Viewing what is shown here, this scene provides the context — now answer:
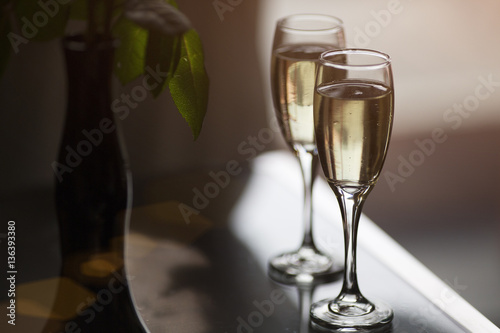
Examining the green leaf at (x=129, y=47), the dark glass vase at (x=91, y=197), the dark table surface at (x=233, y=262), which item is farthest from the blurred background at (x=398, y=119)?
the green leaf at (x=129, y=47)

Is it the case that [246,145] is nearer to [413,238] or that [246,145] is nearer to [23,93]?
[413,238]

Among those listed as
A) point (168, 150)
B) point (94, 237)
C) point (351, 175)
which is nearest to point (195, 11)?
point (168, 150)

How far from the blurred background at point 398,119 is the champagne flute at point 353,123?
0.48 metres

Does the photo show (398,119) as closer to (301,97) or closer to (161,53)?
(301,97)

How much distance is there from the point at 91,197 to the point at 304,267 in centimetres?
28

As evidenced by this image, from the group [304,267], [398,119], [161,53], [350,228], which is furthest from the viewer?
[398,119]

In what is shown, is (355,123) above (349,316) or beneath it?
above

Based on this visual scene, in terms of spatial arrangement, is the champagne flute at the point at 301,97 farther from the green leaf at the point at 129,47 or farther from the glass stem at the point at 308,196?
the green leaf at the point at 129,47

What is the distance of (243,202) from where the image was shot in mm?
1080

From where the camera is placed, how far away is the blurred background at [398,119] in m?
1.67

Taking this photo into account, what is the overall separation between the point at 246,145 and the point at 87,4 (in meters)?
1.29

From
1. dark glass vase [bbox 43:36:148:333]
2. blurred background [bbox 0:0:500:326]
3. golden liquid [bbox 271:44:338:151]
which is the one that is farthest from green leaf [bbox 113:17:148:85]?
Result: blurred background [bbox 0:0:500:326]

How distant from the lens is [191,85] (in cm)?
69

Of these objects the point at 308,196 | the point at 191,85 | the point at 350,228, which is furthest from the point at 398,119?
the point at 191,85
